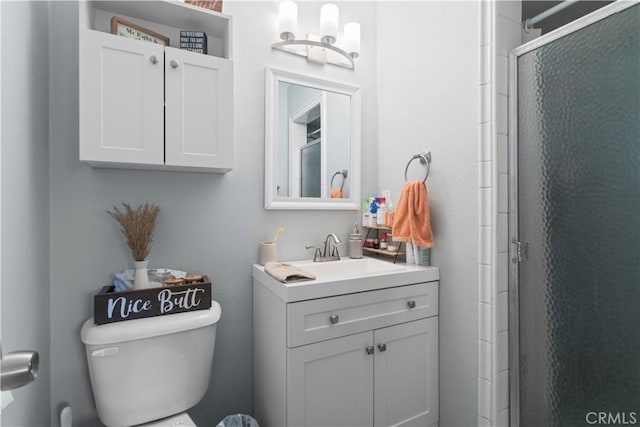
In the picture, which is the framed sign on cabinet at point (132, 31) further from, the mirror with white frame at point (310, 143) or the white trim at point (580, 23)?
the white trim at point (580, 23)

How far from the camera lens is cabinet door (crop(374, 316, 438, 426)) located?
4.54 ft

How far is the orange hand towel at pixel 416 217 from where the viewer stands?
1.51 meters

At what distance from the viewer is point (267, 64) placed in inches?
65.1

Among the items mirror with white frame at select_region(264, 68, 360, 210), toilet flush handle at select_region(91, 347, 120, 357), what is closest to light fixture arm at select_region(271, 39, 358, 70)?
mirror with white frame at select_region(264, 68, 360, 210)


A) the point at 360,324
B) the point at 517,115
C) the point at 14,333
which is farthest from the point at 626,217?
the point at 14,333

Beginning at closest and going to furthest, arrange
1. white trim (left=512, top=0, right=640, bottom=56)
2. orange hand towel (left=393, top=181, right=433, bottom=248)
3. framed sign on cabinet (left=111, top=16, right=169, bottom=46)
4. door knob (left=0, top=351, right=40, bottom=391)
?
door knob (left=0, top=351, right=40, bottom=391) → white trim (left=512, top=0, right=640, bottom=56) → framed sign on cabinet (left=111, top=16, right=169, bottom=46) → orange hand towel (left=393, top=181, right=433, bottom=248)

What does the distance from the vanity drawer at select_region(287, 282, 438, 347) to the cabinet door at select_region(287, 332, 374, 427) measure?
4cm

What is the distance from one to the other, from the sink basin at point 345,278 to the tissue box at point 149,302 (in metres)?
0.28

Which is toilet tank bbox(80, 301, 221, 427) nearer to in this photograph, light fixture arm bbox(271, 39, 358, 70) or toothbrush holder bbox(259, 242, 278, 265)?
toothbrush holder bbox(259, 242, 278, 265)

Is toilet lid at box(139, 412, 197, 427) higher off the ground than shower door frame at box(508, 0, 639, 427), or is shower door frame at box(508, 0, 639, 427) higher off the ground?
shower door frame at box(508, 0, 639, 427)

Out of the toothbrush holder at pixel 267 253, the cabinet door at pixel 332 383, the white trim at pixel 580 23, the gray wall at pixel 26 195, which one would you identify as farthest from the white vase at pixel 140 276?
the white trim at pixel 580 23

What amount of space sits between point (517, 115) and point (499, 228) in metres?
0.46

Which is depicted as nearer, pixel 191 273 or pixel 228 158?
pixel 228 158

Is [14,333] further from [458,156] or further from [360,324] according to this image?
[458,156]
